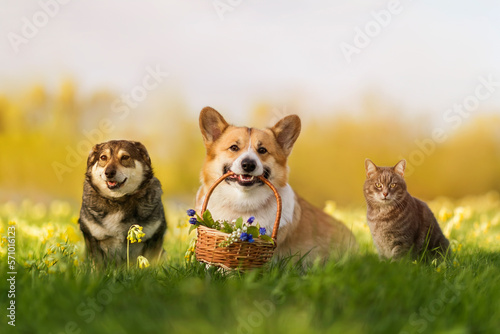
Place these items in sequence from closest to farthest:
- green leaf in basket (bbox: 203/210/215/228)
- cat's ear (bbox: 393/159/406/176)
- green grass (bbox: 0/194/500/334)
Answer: green grass (bbox: 0/194/500/334) < green leaf in basket (bbox: 203/210/215/228) < cat's ear (bbox: 393/159/406/176)


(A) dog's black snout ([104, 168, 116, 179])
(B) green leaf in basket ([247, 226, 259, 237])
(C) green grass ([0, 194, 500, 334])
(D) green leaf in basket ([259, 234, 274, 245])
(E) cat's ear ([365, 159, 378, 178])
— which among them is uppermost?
(E) cat's ear ([365, 159, 378, 178])

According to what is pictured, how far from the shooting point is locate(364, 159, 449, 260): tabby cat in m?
4.39

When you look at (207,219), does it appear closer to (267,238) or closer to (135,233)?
(267,238)

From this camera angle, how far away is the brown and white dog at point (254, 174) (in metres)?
4.25

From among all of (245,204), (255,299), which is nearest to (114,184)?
(245,204)

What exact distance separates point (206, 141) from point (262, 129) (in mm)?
527

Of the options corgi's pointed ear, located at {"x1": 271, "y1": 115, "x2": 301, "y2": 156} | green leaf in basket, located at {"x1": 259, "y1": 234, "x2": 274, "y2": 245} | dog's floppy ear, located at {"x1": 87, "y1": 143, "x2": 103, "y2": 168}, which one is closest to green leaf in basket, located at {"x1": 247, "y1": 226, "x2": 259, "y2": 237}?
green leaf in basket, located at {"x1": 259, "y1": 234, "x2": 274, "y2": 245}

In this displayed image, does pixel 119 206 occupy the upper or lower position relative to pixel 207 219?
lower

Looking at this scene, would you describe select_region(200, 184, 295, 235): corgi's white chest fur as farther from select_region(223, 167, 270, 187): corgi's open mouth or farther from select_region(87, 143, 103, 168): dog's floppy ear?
select_region(87, 143, 103, 168): dog's floppy ear

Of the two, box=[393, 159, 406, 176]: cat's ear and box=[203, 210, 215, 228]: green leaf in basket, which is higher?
box=[393, 159, 406, 176]: cat's ear

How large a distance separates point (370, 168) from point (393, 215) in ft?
1.52

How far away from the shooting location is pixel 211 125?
4590 millimetres

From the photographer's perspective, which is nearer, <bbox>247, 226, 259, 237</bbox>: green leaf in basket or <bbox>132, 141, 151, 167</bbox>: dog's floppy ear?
<bbox>247, 226, 259, 237</bbox>: green leaf in basket

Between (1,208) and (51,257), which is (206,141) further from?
(1,208)
